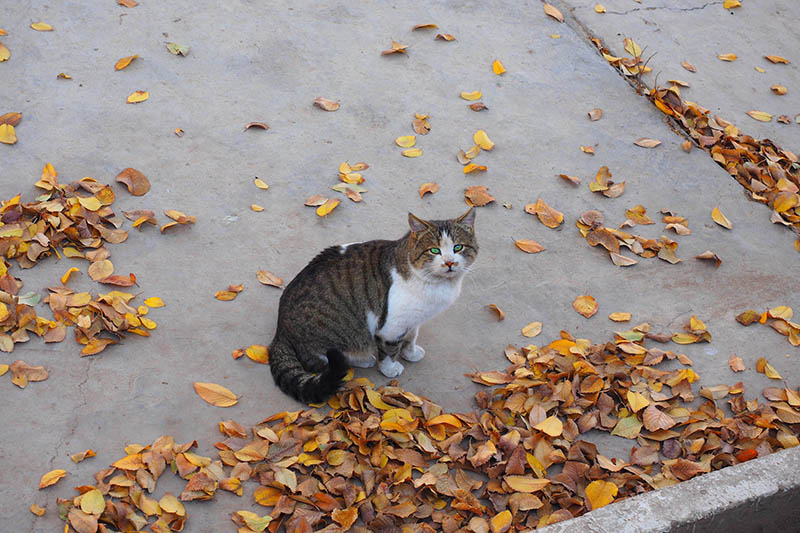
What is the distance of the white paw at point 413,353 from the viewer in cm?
373

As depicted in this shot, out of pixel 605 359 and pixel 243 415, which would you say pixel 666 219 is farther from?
pixel 243 415

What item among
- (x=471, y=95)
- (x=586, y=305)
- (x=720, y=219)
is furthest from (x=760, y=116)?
(x=586, y=305)

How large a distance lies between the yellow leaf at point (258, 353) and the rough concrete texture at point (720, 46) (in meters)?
3.62

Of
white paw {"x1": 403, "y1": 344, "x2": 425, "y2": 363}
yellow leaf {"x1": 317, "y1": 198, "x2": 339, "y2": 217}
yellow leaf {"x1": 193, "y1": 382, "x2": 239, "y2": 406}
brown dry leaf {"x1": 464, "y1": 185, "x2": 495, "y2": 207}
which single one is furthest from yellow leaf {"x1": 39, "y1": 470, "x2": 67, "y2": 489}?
brown dry leaf {"x1": 464, "y1": 185, "x2": 495, "y2": 207}

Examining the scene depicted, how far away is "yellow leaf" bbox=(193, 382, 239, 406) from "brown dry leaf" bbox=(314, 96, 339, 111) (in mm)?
2314

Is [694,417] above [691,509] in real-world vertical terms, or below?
below

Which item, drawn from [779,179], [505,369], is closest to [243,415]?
Answer: [505,369]

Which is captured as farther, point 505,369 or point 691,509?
point 505,369

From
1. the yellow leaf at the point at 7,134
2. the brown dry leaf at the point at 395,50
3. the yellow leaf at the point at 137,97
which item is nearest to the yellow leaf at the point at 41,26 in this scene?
the yellow leaf at the point at 137,97

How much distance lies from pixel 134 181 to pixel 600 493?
2940mm

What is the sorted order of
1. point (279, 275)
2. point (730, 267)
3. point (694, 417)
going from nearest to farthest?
point (694, 417), point (279, 275), point (730, 267)

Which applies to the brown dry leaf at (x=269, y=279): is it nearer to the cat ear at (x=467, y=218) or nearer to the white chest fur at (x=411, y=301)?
the white chest fur at (x=411, y=301)

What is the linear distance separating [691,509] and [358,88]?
356 cm

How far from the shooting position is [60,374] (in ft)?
11.3
